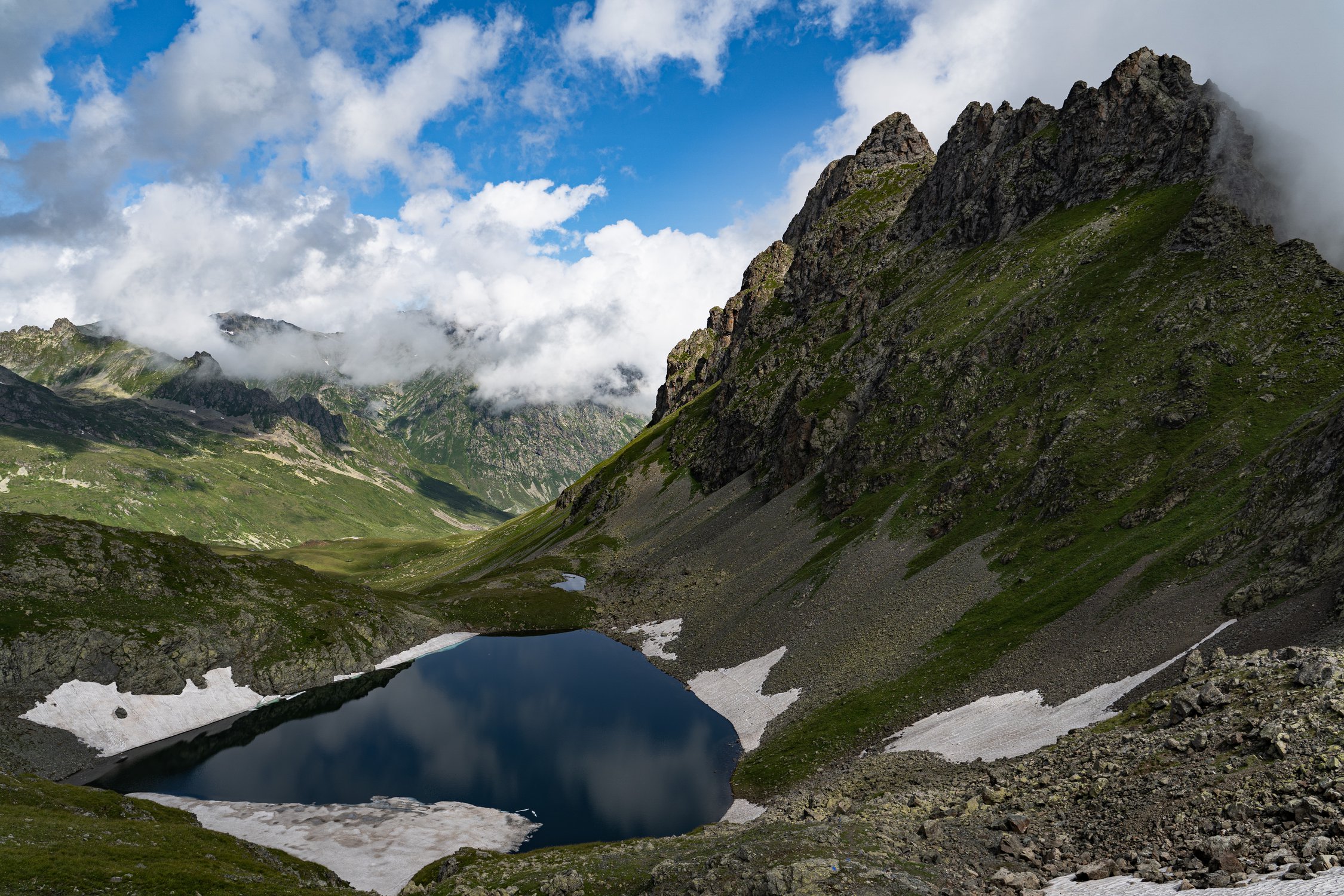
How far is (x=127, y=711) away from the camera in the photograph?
9931 cm

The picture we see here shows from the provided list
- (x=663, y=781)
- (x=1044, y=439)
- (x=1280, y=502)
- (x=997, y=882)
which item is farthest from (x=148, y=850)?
(x=1044, y=439)

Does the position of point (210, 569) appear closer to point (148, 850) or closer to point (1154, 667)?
point (148, 850)

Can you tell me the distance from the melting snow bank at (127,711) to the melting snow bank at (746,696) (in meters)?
75.5

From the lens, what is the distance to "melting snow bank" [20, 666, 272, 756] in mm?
93750

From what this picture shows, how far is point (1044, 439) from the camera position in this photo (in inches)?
4008

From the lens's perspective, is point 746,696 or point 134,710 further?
point 134,710

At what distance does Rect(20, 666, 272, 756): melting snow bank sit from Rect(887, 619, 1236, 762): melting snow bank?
102 metres

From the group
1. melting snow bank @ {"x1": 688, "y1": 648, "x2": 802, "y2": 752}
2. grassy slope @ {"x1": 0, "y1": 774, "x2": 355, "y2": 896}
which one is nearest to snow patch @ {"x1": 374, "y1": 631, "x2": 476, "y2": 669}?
melting snow bank @ {"x1": 688, "y1": 648, "x2": 802, "y2": 752}

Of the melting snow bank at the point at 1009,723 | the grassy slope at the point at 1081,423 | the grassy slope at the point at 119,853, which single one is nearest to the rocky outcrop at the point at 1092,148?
the grassy slope at the point at 1081,423

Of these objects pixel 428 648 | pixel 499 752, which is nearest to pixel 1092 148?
pixel 499 752

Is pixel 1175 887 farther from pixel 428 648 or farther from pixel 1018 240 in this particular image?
pixel 1018 240

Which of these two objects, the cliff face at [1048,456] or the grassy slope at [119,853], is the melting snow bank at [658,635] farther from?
the grassy slope at [119,853]

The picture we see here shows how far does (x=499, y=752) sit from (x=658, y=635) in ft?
158

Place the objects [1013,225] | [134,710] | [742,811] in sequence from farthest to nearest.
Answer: [1013,225] < [134,710] < [742,811]
